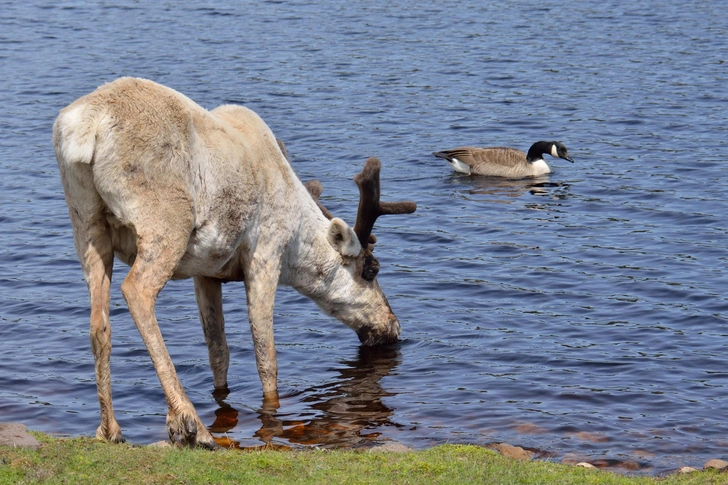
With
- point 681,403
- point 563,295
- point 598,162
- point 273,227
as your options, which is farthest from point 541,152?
point 273,227

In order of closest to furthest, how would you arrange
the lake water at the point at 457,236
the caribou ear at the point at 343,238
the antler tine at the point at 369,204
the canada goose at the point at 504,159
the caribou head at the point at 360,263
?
the lake water at the point at 457,236, the caribou ear at the point at 343,238, the caribou head at the point at 360,263, the antler tine at the point at 369,204, the canada goose at the point at 504,159

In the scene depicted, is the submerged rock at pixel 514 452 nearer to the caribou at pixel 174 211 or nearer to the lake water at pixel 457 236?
the lake water at pixel 457 236

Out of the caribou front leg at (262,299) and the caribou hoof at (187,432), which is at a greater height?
the caribou front leg at (262,299)

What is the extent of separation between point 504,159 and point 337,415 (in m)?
10.2

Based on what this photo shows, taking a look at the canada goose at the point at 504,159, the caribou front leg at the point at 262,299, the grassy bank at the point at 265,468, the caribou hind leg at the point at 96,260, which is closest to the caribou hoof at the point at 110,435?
the caribou hind leg at the point at 96,260

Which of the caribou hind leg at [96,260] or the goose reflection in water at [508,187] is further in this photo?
the goose reflection in water at [508,187]

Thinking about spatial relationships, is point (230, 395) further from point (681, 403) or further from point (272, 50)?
point (272, 50)

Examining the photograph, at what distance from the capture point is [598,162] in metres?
18.9

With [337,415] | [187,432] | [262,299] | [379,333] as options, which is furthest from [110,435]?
[379,333]

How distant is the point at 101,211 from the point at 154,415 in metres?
2.54

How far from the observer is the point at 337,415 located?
31.6 ft

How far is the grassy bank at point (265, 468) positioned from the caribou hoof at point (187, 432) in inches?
10.5

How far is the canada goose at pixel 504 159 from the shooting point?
1873 cm

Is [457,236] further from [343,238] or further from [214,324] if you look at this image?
[214,324]
